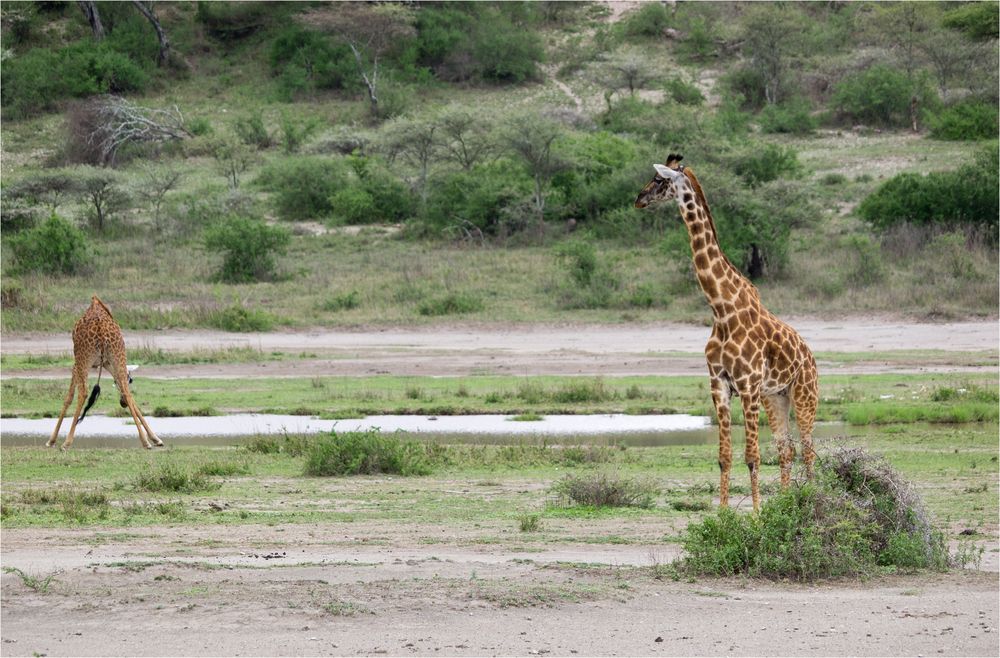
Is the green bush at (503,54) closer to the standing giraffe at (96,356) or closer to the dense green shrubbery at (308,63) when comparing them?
the dense green shrubbery at (308,63)

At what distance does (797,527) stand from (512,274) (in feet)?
85.8

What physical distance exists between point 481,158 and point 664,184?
33677 millimetres

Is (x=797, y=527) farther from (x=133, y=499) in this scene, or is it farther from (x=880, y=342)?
(x=880, y=342)

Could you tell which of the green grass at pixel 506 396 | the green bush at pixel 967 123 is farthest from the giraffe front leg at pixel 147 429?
the green bush at pixel 967 123

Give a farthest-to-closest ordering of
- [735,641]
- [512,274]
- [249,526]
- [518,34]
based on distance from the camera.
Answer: [518,34] → [512,274] → [249,526] → [735,641]

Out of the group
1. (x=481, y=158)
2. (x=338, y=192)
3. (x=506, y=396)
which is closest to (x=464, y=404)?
(x=506, y=396)

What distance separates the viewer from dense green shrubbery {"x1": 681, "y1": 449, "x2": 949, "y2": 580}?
9789mm

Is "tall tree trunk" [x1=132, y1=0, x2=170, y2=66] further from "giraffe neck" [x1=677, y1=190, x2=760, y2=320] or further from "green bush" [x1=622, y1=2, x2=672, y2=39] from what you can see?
"giraffe neck" [x1=677, y1=190, x2=760, y2=320]

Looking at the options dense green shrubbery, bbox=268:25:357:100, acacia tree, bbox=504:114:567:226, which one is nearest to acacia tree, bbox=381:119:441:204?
acacia tree, bbox=504:114:567:226

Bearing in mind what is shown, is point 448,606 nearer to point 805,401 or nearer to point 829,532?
point 829,532

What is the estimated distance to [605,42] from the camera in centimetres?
6906

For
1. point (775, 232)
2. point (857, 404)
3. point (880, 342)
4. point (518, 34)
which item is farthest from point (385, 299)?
point (518, 34)

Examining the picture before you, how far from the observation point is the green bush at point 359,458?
1551cm

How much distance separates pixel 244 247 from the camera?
3562 cm
